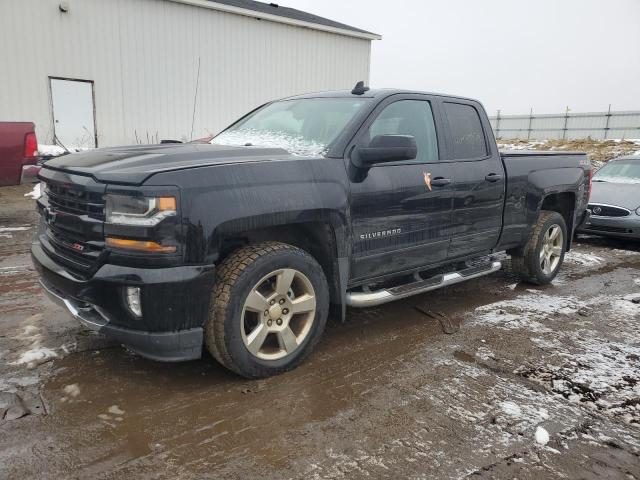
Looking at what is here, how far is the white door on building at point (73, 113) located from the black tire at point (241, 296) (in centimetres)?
1180

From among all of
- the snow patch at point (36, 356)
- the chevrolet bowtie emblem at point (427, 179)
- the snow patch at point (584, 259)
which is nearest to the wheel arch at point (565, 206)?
the snow patch at point (584, 259)

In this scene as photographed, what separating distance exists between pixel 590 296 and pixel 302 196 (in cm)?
372

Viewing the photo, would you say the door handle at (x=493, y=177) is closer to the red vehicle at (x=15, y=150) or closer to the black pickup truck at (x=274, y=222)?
the black pickup truck at (x=274, y=222)

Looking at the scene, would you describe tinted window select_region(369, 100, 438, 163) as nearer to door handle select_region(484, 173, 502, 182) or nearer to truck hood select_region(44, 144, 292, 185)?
door handle select_region(484, 173, 502, 182)

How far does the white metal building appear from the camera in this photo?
11.9 m

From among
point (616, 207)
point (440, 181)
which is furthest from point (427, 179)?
point (616, 207)

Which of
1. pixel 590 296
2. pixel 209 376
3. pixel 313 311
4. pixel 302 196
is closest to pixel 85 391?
pixel 209 376

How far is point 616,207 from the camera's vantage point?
7.84 metres

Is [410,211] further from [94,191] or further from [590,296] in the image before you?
[590,296]

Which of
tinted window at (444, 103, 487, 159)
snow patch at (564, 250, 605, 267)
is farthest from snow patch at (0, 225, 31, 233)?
snow patch at (564, 250, 605, 267)

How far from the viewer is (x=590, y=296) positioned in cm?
515

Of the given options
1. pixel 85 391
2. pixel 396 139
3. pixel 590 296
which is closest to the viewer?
pixel 85 391

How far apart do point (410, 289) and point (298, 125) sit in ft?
5.15

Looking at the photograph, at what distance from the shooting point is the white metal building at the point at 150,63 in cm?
1192
